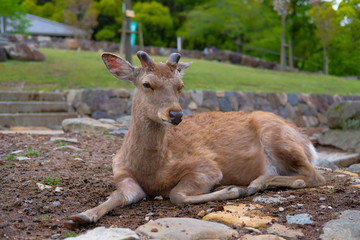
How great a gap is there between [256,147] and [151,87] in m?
1.60

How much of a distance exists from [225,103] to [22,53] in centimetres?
882

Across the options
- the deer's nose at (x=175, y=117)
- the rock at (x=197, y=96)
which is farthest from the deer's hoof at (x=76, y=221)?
the rock at (x=197, y=96)

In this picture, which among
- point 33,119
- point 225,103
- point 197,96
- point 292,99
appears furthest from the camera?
point 292,99

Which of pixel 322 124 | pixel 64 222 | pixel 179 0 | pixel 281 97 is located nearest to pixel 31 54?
pixel 281 97

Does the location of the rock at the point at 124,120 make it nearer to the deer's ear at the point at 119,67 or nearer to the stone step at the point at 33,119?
the stone step at the point at 33,119

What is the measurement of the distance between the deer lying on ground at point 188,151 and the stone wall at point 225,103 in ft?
21.4

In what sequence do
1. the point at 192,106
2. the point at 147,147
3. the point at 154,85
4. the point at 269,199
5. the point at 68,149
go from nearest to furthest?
the point at 269,199, the point at 154,85, the point at 147,147, the point at 68,149, the point at 192,106

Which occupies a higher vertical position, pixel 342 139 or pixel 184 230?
pixel 184 230

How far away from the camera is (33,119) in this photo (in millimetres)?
10102

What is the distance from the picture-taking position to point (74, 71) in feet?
49.8

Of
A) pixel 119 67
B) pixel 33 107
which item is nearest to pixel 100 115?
pixel 33 107

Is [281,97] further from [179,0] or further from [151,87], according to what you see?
[179,0]

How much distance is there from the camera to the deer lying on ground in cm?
445

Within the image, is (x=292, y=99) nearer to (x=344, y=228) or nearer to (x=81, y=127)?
(x=81, y=127)
